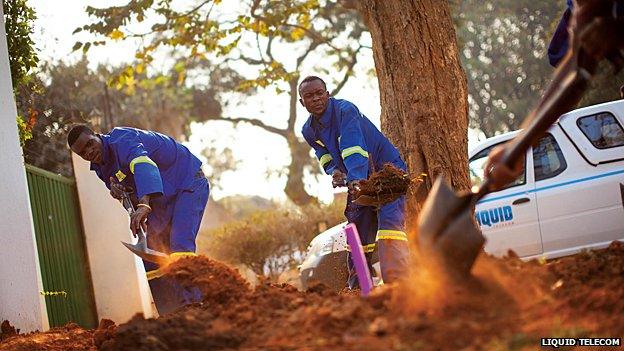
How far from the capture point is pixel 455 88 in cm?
881

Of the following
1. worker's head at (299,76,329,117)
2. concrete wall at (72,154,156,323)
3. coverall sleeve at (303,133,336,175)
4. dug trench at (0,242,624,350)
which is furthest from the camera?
concrete wall at (72,154,156,323)

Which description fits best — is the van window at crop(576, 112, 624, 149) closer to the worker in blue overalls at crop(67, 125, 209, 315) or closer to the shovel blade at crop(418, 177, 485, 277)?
the worker in blue overalls at crop(67, 125, 209, 315)

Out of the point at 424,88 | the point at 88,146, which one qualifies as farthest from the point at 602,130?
the point at 88,146

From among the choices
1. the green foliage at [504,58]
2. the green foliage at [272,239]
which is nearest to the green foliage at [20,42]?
the green foliage at [272,239]

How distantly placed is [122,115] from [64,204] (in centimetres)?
2142

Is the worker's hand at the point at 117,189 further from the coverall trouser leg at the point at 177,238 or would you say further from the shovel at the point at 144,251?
the shovel at the point at 144,251

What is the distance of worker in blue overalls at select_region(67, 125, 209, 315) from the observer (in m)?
7.66

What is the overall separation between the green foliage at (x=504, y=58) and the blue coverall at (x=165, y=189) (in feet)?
105

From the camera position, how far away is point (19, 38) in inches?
375

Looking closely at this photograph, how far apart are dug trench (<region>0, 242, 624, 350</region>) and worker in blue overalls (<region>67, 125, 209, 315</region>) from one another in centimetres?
305

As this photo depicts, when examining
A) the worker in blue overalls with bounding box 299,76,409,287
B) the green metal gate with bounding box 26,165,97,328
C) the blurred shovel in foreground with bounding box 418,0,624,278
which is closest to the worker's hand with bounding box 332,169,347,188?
the worker in blue overalls with bounding box 299,76,409,287

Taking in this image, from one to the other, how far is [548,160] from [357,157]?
15.4ft

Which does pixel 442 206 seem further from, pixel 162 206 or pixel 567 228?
pixel 567 228

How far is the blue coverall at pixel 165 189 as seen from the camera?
25.9 ft
